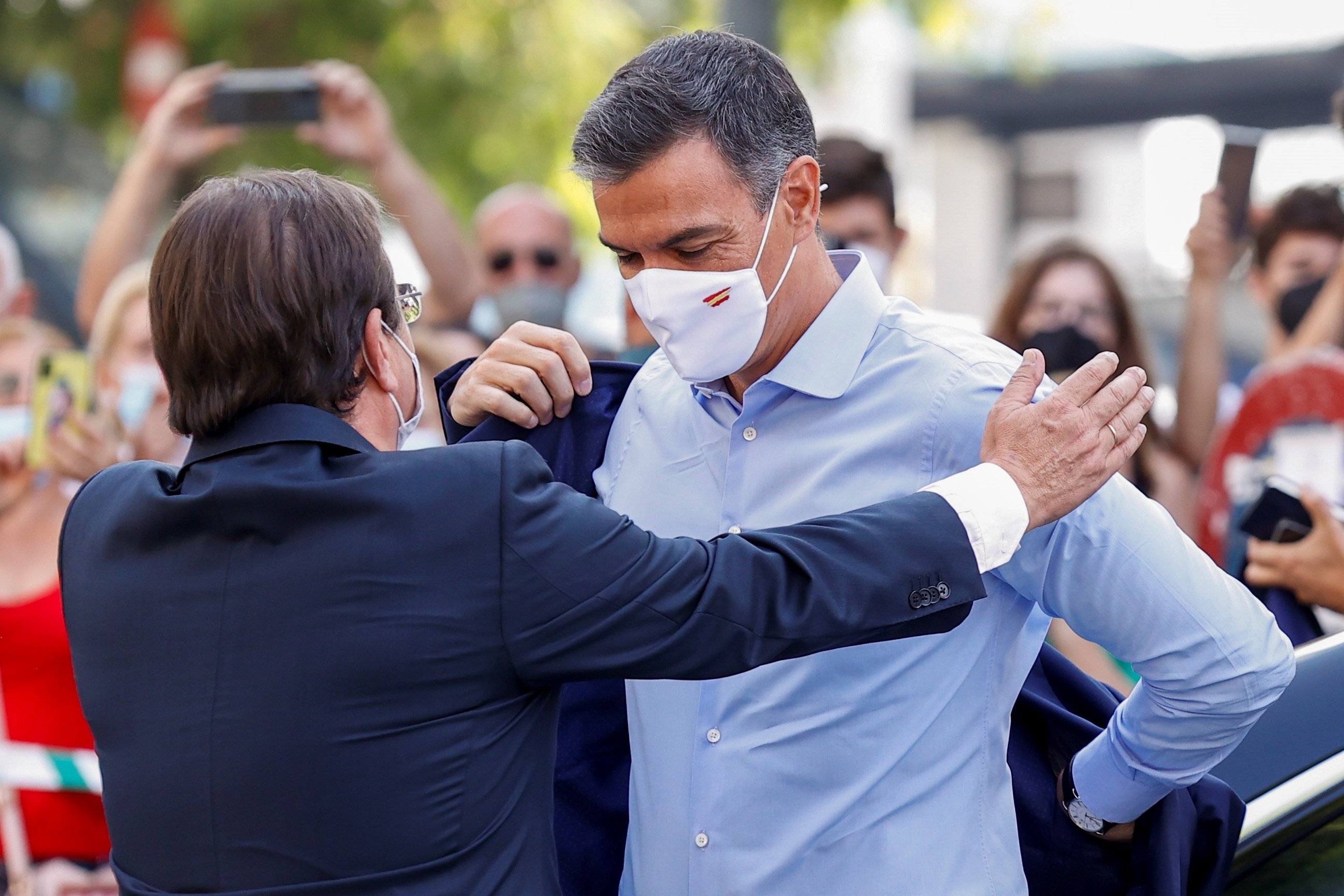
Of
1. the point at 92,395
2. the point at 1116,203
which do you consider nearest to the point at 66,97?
the point at 92,395

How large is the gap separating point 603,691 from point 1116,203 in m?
24.8

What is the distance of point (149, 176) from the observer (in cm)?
519

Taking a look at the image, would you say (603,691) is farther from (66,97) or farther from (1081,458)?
(66,97)

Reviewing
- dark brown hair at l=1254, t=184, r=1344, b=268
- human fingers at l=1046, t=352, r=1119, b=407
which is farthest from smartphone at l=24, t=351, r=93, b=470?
dark brown hair at l=1254, t=184, r=1344, b=268

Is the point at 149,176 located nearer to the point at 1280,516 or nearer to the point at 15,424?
the point at 15,424

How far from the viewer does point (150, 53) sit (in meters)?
9.19

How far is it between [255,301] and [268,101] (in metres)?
3.82

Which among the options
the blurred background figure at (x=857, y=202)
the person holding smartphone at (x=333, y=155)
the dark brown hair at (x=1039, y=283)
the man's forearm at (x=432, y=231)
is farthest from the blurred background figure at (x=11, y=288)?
the dark brown hair at (x=1039, y=283)

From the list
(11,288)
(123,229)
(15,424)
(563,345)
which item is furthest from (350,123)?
(563,345)

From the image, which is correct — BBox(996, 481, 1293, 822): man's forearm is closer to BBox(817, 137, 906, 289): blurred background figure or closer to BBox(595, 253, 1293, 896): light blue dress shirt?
BBox(595, 253, 1293, 896): light blue dress shirt

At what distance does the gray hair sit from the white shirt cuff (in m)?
0.60

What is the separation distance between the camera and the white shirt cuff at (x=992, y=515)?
5.74 ft

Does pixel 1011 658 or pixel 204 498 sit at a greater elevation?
pixel 204 498

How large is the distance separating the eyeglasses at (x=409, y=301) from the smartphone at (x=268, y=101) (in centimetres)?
345
